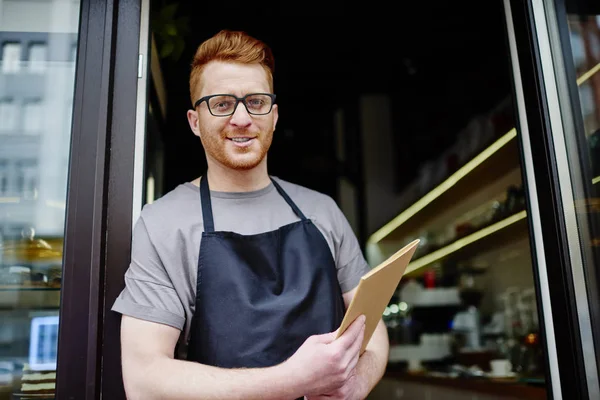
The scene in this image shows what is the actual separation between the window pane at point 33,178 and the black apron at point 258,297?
0.39 metres

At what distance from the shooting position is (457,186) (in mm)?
4902

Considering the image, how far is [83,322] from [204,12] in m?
2.98

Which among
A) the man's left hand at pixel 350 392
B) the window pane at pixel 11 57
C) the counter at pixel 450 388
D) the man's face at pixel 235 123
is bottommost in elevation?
the counter at pixel 450 388

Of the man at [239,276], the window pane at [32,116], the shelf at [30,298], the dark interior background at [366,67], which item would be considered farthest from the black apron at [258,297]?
the dark interior background at [366,67]

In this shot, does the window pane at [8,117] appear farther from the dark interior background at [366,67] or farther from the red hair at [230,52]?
the dark interior background at [366,67]

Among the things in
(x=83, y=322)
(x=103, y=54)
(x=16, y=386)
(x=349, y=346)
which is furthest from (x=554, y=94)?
(x=16, y=386)

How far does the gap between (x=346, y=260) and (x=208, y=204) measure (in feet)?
1.42

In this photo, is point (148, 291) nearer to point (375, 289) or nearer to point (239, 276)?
point (239, 276)

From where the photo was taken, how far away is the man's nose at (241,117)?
1.69m

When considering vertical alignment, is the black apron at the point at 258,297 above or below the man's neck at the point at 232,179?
below

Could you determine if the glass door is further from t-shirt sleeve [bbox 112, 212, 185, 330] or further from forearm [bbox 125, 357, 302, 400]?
t-shirt sleeve [bbox 112, 212, 185, 330]

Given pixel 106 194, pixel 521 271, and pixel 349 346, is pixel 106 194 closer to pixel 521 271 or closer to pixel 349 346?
pixel 349 346

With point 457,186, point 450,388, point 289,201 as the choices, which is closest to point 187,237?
point 289,201

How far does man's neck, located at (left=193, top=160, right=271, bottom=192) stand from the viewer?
180 cm
